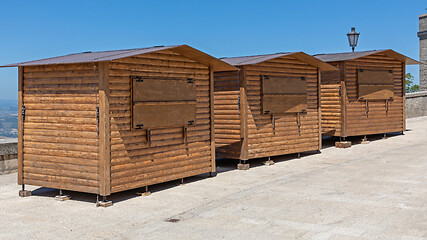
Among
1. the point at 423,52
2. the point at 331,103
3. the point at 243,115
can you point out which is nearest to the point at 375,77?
the point at 331,103

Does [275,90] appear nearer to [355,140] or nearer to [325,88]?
[325,88]

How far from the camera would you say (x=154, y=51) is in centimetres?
978

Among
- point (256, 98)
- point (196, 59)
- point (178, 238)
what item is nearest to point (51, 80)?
point (196, 59)

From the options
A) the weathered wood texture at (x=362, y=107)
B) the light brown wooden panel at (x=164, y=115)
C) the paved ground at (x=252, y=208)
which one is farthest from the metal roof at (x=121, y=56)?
the weathered wood texture at (x=362, y=107)

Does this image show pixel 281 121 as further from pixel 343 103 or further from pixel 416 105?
pixel 416 105

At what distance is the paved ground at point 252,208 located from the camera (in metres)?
7.24

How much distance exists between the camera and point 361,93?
17531 mm

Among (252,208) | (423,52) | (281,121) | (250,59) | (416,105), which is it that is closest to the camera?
(252,208)

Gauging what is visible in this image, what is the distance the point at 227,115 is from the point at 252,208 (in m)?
5.15

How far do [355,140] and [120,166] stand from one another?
37.7ft

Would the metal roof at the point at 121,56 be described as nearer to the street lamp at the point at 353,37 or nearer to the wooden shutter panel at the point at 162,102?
the wooden shutter panel at the point at 162,102

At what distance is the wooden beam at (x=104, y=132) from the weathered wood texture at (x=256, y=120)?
4.83m

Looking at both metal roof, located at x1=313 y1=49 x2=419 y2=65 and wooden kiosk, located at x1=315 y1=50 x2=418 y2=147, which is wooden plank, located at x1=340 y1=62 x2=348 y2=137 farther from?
metal roof, located at x1=313 y1=49 x2=419 y2=65

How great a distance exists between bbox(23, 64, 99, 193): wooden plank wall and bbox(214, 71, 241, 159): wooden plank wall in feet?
16.2
